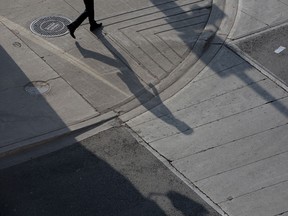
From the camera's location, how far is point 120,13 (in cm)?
1143

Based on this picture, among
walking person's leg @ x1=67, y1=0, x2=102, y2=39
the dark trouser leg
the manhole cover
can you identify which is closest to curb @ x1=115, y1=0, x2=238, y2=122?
the manhole cover

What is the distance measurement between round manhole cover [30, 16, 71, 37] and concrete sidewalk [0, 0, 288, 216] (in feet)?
0.62

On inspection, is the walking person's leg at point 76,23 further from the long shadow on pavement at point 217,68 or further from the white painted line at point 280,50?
the white painted line at point 280,50

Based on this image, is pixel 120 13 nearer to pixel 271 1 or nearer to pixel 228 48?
pixel 228 48

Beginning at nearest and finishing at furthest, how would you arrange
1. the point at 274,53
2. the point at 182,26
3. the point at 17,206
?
the point at 17,206
the point at 274,53
the point at 182,26

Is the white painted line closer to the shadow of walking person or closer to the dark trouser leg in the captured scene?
the dark trouser leg

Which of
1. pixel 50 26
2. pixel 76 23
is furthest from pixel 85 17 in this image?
pixel 50 26

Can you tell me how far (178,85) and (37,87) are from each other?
2397mm

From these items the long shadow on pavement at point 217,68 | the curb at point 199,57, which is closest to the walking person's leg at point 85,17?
the long shadow on pavement at point 217,68

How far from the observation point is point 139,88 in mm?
9578

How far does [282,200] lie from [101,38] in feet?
16.1

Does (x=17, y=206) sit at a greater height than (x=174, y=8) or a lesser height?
lesser

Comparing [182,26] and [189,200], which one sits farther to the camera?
[182,26]

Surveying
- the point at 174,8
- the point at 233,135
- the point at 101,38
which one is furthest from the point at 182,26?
the point at 233,135
